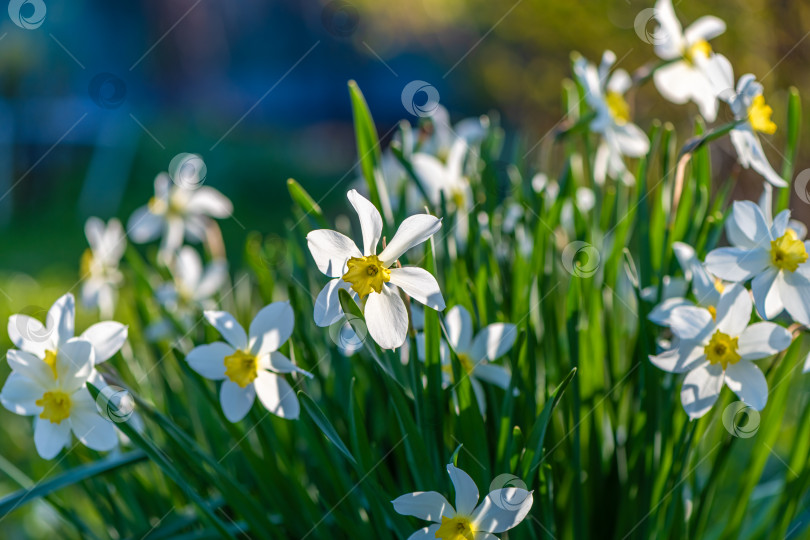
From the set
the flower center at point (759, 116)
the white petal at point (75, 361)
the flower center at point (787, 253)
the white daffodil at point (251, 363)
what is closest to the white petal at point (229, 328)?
the white daffodil at point (251, 363)

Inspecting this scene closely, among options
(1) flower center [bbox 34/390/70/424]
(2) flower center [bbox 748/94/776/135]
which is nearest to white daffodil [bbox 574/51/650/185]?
(2) flower center [bbox 748/94/776/135]

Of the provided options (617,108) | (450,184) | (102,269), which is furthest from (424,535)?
(102,269)

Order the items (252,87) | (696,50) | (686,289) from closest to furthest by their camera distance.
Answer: (686,289) < (696,50) < (252,87)

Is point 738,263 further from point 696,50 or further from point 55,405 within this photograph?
point 55,405

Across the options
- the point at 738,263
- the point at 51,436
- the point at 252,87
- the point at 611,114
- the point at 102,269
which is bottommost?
the point at 738,263

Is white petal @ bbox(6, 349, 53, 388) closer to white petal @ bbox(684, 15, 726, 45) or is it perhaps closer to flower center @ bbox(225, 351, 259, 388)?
flower center @ bbox(225, 351, 259, 388)
